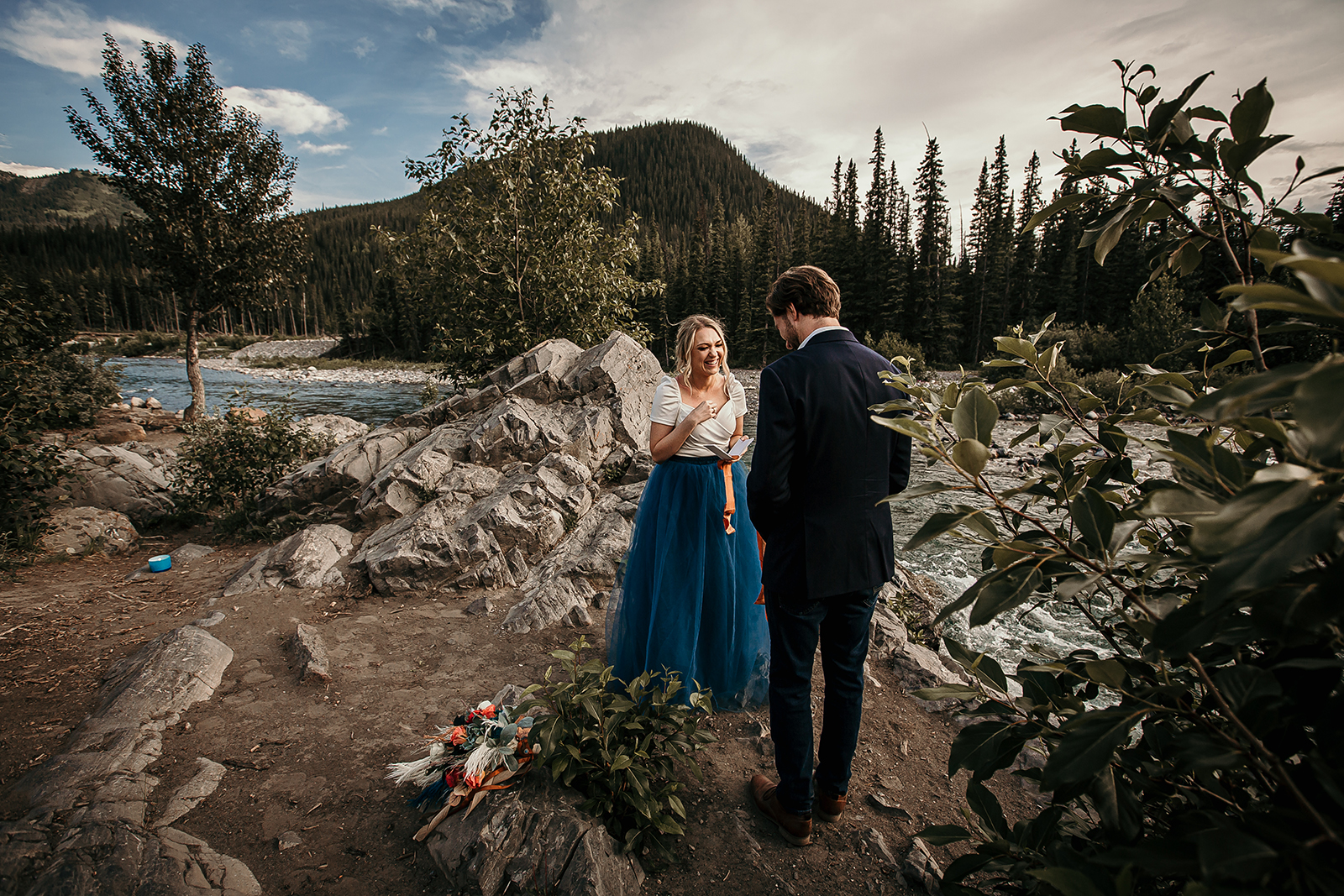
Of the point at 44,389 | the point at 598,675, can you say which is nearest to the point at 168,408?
the point at 44,389

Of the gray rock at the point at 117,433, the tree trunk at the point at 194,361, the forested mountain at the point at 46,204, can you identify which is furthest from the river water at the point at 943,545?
the forested mountain at the point at 46,204

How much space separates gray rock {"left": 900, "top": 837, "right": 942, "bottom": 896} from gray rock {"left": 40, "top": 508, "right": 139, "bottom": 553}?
31.1 feet

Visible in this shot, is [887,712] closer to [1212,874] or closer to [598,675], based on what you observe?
[598,675]

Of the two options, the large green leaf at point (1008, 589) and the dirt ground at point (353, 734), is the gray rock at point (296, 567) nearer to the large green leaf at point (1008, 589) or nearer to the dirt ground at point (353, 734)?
the dirt ground at point (353, 734)

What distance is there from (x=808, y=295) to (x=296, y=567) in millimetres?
6270

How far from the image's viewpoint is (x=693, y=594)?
3.66 m

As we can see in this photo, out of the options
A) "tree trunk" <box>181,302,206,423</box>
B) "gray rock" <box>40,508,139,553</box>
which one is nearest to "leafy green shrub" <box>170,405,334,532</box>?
"gray rock" <box>40,508,139,553</box>

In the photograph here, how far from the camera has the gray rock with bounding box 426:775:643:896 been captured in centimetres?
239

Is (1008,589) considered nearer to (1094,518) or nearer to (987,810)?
(1094,518)

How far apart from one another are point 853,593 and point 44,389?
8898 millimetres

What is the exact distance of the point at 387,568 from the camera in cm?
598

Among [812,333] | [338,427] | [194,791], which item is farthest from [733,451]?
[338,427]

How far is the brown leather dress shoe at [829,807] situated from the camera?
2955 mm

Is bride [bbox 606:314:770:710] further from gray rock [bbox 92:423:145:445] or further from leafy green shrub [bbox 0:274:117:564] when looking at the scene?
gray rock [bbox 92:423:145:445]
